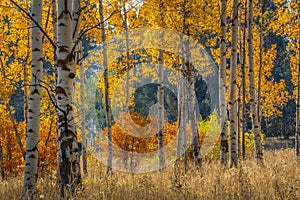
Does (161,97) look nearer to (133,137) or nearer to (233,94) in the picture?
(233,94)

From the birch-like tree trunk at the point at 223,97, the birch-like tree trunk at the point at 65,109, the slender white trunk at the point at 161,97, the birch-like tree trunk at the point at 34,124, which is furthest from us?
the slender white trunk at the point at 161,97

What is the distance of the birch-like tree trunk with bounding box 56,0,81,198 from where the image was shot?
161 inches

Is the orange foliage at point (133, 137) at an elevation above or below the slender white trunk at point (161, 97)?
below

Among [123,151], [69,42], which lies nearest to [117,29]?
[123,151]

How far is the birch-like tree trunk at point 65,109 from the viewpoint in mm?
4102

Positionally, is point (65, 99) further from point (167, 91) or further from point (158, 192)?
point (167, 91)

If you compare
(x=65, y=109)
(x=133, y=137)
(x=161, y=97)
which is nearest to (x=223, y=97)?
(x=161, y=97)

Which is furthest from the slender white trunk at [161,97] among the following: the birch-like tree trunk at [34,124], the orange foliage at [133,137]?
the birch-like tree trunk at [34,124]

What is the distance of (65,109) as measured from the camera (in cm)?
413

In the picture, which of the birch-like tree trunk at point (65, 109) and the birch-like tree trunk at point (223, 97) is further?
the birch-like tree trunk at point (223, 97)

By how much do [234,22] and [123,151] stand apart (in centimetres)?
1155

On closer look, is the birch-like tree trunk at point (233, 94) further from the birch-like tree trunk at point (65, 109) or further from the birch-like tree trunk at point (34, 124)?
the birch-like tree trunk at point (65, 109)

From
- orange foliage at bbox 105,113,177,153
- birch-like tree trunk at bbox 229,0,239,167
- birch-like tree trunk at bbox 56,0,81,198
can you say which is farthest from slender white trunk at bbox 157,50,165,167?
birch-like tree trunk at bbox 56,0,81,198

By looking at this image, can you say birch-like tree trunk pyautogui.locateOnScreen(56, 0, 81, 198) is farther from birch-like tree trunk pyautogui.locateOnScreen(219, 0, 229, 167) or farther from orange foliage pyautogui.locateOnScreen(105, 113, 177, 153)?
orange foliage pyautogui.locateOnScreen(105, 113, 177, 153)
